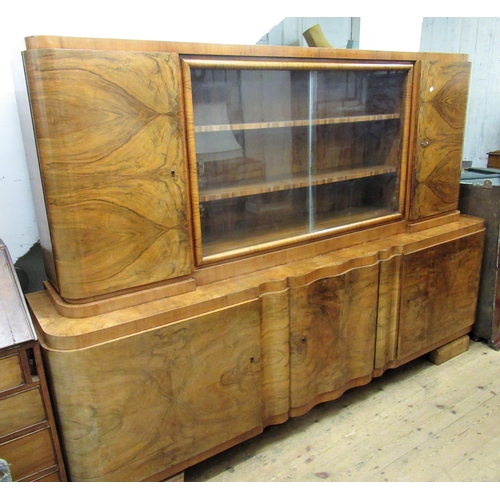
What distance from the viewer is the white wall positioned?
1.46m

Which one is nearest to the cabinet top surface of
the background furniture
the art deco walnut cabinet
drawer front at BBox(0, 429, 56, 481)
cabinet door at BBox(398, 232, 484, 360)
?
the art deco walnut cabinet

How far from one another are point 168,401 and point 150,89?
89 centimetres

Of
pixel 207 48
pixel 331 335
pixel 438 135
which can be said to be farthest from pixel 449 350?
pixel 207 48

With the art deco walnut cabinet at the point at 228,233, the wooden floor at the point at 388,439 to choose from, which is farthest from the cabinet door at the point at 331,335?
the wooden floor at the point at 388,439

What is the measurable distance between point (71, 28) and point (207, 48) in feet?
1.83

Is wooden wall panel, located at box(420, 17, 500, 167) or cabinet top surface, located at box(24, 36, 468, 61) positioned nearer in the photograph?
cabinet top surface, located at box(24, 36, 468, 61)

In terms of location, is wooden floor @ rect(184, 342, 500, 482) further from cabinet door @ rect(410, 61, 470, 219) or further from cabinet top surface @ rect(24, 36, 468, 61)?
cabinet top surface @ rect(24, 36, 468, 61)

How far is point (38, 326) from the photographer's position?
4.18ft

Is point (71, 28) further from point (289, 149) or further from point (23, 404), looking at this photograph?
point (23, 404)

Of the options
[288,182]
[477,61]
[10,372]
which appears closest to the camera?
[10,372]

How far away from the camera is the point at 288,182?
67.6 inches

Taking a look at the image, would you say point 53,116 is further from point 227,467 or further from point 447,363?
point 447,363

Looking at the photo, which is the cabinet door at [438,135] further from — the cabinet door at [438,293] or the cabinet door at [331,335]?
the cabinet door at [331,335]

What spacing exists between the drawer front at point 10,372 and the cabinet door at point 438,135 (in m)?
1.57
